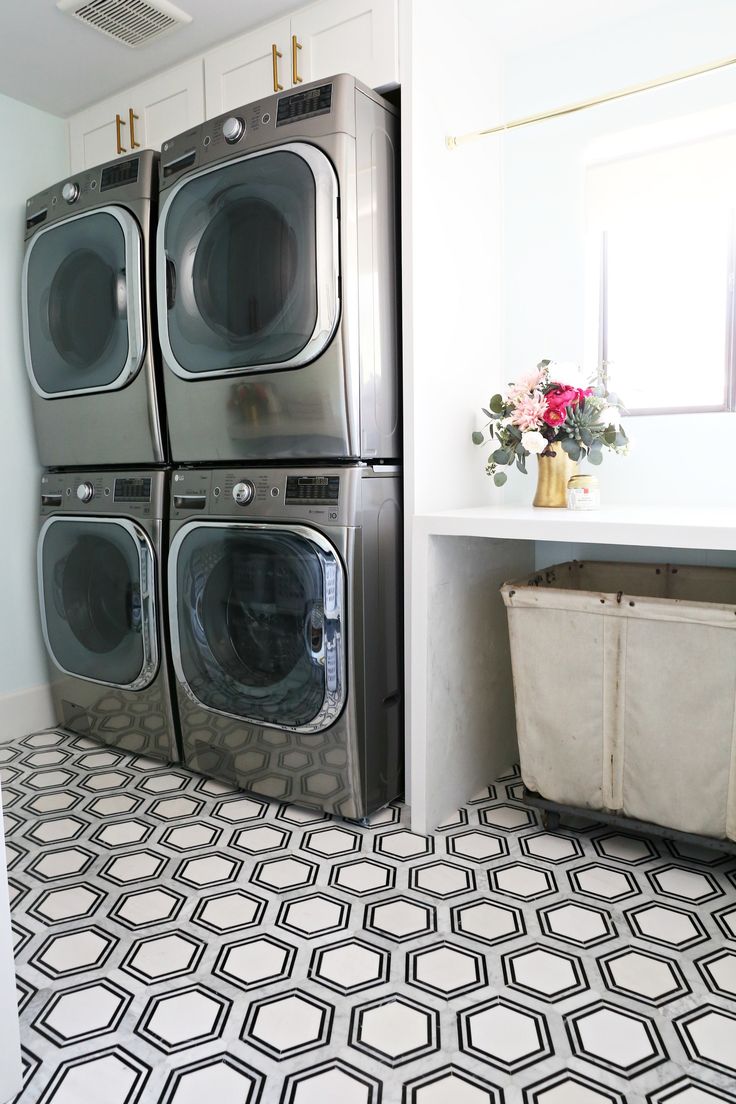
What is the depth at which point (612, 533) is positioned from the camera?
1575mm

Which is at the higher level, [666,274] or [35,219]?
[35,219]

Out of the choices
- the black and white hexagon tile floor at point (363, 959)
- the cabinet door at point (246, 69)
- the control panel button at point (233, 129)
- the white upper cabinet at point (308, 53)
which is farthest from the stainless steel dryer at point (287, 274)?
the black and white hexagon tile floor at point (363, 959)

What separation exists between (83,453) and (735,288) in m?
2.04

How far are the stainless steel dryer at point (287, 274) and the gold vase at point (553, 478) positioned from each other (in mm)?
425

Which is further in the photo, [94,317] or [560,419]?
[94,317]

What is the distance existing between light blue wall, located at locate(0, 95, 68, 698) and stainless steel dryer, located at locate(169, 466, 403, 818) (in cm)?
81

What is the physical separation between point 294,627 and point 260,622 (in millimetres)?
124

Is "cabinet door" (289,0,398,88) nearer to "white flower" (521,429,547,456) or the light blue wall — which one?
"white flower" (521,429,547,456)

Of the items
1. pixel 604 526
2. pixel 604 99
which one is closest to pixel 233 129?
pixel 604 99

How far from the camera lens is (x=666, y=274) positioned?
223 cm

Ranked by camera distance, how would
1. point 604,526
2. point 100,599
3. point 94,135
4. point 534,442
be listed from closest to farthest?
point 604,526
point 534,442
point 100,599
point 94,135

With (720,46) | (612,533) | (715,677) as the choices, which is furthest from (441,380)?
(720,46)

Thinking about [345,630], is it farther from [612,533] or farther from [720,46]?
[720,46]

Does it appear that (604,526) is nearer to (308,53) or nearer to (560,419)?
(560,419)
